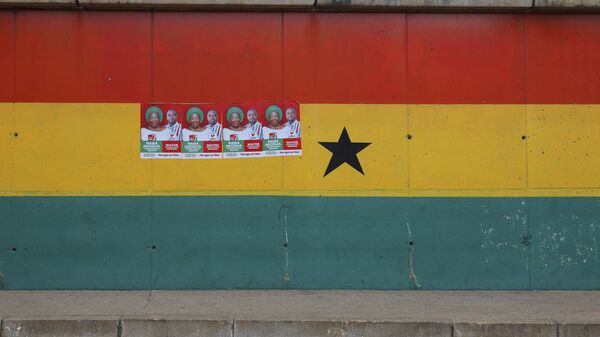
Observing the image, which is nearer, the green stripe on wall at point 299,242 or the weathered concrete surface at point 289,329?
the weathered concrete surface at point 289,329

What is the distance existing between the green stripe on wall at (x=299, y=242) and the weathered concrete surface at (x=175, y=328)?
4.81ft

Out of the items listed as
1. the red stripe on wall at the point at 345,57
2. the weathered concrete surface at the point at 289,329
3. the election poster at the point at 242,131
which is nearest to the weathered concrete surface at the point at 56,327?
the weathered concrete surface at the point at 289,329

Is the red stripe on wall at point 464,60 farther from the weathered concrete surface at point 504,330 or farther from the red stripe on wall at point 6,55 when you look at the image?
the red stripe on wall at point 6,55

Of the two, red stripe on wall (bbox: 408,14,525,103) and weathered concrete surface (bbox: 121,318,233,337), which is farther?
red stripe on wall (bbox: 408,14,525,103)

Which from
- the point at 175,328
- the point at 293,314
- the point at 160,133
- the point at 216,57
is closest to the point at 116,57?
the point at 160,133

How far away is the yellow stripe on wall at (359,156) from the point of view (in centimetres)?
714

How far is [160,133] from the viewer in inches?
283

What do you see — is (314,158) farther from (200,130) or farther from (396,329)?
(396,329)

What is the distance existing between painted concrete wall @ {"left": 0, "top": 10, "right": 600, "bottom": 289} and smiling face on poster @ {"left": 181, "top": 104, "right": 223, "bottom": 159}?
0.14 m

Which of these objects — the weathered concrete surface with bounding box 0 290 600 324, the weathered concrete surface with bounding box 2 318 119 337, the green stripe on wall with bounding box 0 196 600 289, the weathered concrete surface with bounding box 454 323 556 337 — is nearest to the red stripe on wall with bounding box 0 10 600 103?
the green stripe on wall with bounding box 0 196 600 289

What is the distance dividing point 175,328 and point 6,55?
4.02 metres

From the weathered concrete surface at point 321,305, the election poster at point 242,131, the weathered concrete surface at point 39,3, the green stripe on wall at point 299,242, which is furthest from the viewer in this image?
the election poster at point 242,131

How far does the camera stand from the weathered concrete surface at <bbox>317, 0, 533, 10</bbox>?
715 cm

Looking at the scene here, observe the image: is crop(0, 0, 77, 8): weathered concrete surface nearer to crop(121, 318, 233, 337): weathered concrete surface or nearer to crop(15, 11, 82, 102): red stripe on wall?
crop(15, 11, 82, 102): red stripe on wall
